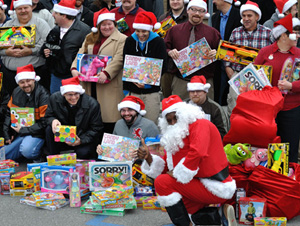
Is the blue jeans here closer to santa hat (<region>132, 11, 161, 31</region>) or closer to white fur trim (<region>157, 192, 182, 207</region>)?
santa hat (<region>132, 11, 161, 31</region>)

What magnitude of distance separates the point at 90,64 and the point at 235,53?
79.4 inches

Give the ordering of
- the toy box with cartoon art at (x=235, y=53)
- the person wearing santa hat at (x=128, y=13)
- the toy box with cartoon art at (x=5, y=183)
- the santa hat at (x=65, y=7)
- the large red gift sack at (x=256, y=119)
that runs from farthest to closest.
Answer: the person wearing santa hat at (x=128, y=13)
the santa hat at (x=65, y=7)
the toy box with cartoon art at (x=235, y=53)
the toy box with cartoon art at (x=5, y=183)
the large red gift sack at (x=256, y=119)

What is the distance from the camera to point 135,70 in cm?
680

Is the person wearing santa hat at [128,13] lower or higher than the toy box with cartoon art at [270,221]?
higher

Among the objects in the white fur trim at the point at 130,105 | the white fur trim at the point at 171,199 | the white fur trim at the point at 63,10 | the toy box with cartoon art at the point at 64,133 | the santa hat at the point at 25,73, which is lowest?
the white fur trim at the point at 171,199

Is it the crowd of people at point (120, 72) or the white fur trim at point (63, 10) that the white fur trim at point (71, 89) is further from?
the white fur trim at point (63, 10)

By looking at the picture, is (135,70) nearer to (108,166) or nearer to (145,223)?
(108,166)

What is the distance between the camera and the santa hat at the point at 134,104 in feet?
21.0

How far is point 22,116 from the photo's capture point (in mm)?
7102

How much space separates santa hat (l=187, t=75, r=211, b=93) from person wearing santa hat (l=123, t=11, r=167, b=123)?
1.91ft

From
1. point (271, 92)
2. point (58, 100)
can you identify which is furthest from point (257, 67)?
point (58, 100)

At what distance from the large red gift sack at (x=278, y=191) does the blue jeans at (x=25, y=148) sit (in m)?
3.19

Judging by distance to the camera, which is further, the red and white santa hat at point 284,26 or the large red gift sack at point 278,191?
the red and white santa hat at point 284,26

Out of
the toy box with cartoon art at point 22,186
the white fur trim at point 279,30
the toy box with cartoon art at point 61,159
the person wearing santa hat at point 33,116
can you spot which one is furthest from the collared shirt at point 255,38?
the toy box with cartoon art at point 22,186
